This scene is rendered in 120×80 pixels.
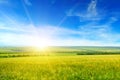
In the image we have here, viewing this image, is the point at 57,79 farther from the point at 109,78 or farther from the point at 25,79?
the point at 109,78

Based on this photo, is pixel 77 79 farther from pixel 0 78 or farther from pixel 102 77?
pixel 0 78

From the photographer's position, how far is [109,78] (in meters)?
11.1

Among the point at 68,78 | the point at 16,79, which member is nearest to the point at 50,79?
the point at 68,78

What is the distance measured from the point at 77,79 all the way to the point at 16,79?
373 cm

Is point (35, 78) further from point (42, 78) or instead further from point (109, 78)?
point (109, 78)

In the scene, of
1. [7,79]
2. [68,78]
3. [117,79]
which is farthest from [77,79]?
[7,79]

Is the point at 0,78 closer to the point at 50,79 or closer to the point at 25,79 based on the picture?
the point at 25,79

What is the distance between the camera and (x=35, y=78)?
11039 mm

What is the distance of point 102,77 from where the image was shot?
1136 cm

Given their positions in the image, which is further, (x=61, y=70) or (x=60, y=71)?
(x=61, y=70)

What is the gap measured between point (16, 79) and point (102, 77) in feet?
17.7

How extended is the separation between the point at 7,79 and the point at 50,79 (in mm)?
2622

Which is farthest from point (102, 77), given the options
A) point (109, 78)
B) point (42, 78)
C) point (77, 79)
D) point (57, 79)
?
point (42, 78)

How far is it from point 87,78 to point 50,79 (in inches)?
90.7
